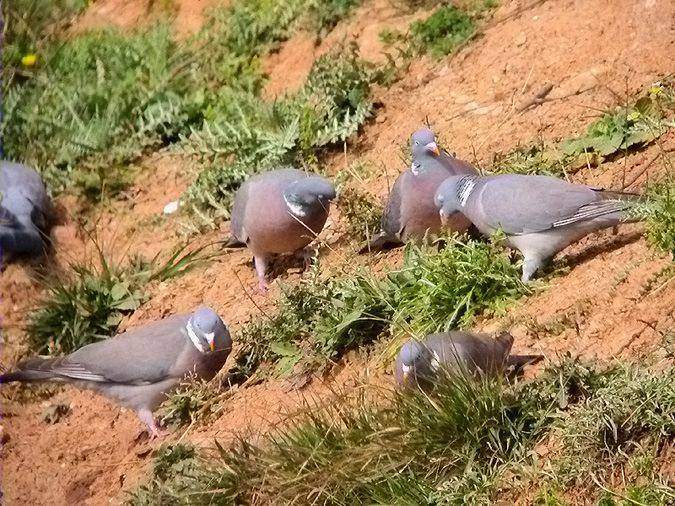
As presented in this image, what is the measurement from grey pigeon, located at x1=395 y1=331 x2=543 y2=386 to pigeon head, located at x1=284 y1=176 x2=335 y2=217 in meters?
2.14

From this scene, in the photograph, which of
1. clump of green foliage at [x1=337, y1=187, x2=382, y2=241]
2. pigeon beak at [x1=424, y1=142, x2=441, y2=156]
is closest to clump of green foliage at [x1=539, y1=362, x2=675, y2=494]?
pigeon beak at [x1=424, y1=142, x2=441, y2=156]

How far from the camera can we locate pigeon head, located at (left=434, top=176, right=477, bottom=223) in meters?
6.12

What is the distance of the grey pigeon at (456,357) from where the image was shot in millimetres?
4805

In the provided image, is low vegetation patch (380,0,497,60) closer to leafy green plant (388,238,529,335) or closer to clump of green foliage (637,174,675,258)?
leafy green plant (388,238,529,335)

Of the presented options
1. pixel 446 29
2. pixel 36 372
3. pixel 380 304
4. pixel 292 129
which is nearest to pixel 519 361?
pixel 380 304

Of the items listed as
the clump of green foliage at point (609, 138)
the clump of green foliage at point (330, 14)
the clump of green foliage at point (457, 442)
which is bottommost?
the clump of green foliage at point (609, 138)

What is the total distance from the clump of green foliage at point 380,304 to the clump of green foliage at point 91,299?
1.50 meters

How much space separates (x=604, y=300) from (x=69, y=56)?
7052 mm

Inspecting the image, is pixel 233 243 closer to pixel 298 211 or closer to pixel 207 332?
pixel 298 211

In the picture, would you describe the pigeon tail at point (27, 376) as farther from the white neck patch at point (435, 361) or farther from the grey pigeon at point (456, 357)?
the white neck patch at point (435, 361)

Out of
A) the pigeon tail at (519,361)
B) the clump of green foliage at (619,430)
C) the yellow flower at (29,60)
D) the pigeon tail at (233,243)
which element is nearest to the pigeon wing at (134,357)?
the pigeon tail at (233,243)

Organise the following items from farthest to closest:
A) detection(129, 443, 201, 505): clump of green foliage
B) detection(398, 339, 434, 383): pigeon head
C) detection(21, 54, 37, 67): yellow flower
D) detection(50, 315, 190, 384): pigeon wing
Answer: detection(21, 54, 37, 67): yellow flower
detection(50, 315, 190, 384): pigeon wing
detection(129, 443, 201, 505): clump of green foliage
detection(398, 339, 434, 383): pigeon head

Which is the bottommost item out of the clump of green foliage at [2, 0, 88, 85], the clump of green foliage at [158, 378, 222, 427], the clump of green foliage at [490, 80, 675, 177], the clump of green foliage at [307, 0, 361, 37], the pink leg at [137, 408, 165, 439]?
the pink leg at [137, 408, 165, 439]

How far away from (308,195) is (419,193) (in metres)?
0.83
